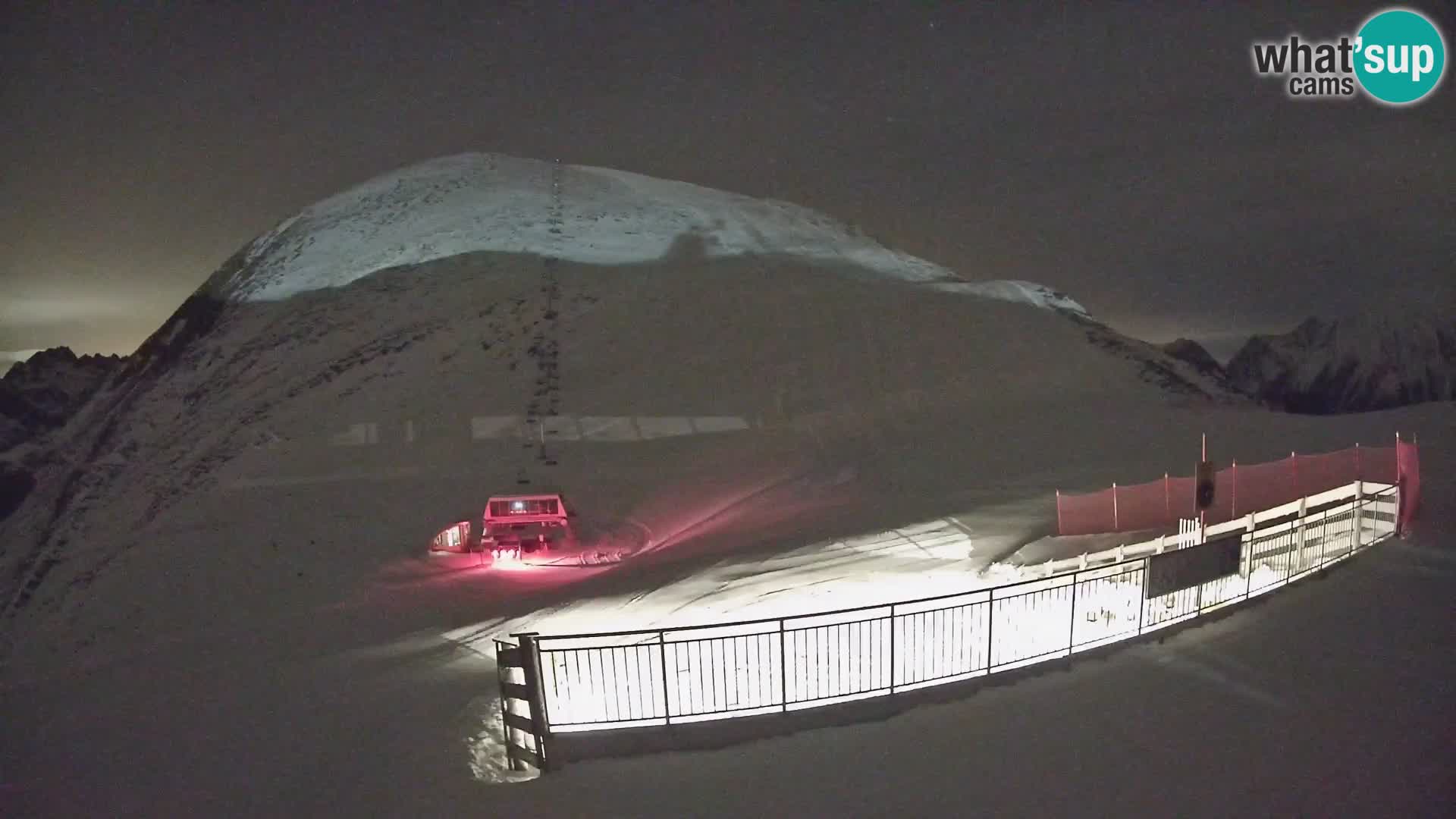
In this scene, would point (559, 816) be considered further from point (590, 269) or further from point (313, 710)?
point (590, 269)

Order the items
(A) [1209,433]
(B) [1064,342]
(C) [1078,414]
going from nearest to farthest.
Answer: (A) [1209,433] < (C) [1078,414] < (B) [1064,342]

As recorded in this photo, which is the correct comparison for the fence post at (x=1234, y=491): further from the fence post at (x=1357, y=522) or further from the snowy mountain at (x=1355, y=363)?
the snowy mountain at (x=1355, y=363)

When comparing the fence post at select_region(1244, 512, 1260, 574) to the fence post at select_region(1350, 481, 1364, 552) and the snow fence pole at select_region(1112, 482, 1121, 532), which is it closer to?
the fence post at select_region(1350, 481, 1364, 552)

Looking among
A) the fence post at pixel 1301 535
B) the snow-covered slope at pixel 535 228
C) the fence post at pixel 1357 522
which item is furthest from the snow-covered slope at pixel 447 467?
the fence post at pixel 1357 522

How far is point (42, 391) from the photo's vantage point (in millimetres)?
117125

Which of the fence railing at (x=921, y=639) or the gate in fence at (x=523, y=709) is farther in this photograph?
the fence railing at (x=921, y=639)

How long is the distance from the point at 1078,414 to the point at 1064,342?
9.77 m

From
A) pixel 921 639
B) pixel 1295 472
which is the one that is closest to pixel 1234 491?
pixel 1295 472

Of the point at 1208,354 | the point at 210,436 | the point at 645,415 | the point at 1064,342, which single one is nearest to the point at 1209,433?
the point at 1064,342

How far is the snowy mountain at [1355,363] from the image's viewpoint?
33.9 m

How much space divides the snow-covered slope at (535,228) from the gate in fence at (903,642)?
33042 millimetres

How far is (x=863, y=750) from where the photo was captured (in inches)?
283

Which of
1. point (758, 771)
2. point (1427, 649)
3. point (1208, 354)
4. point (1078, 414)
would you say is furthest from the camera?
point (1208, 354)

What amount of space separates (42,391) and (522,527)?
441 feet
